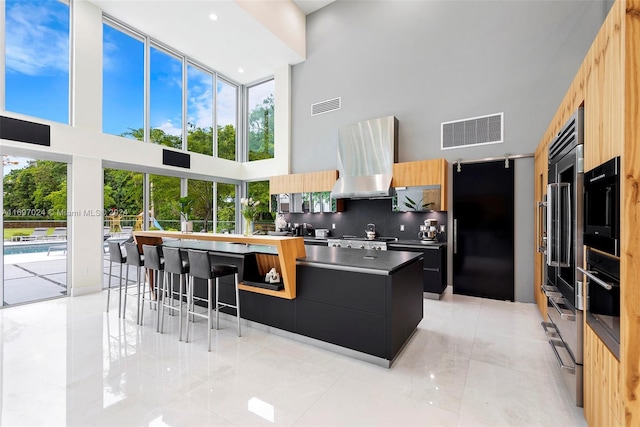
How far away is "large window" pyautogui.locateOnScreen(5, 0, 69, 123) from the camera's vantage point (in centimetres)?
441

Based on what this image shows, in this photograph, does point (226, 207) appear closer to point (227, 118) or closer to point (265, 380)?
point (227, 118)

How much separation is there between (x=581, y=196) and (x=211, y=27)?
6.57 m

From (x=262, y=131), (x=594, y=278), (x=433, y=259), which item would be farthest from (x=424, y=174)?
(x=262, y=131)

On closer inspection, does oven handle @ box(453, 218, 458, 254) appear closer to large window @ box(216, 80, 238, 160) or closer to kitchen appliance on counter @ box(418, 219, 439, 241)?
kitchen appliance on counter @ box(418, 219, 439, 241)

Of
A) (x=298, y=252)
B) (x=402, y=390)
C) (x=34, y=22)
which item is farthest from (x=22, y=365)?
(x=34, y=22)

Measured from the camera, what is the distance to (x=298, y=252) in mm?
3066

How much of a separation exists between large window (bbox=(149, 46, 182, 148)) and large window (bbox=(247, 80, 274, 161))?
2.01 m

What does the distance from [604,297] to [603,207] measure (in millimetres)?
497

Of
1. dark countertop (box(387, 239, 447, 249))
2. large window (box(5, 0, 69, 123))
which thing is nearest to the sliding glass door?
large window (box(5, 0, 69, 123))

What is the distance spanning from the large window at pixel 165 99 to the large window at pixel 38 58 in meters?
1.49

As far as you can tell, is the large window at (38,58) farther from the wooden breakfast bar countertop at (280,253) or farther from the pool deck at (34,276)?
the wooden breakfast bar countertop at (280,253)

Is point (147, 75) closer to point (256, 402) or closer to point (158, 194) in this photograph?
point (158, 194)

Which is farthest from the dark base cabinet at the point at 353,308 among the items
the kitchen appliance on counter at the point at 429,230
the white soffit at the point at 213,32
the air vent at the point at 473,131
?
the white soffit at the point at 213,32

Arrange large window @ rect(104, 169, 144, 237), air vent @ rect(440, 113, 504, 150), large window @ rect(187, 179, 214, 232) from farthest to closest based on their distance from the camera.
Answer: large window @ rect(187, 179, 214, 232) < large window @ rect(104, 169, 144, 237) < air vent @ rect(440, 113, 504, 150)
